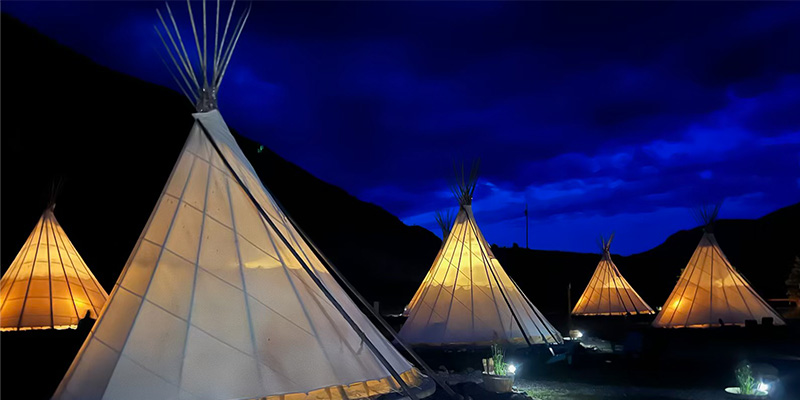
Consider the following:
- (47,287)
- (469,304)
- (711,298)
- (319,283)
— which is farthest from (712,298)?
(47,287)

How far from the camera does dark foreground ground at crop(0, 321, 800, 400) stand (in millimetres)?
8133

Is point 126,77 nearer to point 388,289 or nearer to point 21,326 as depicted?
point 388,289

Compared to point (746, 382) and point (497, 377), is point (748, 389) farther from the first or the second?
point (497, 377)

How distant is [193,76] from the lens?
632cm

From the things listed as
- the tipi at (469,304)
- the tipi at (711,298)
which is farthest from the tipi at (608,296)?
the tipi at (469,304)

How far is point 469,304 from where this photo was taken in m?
11.7

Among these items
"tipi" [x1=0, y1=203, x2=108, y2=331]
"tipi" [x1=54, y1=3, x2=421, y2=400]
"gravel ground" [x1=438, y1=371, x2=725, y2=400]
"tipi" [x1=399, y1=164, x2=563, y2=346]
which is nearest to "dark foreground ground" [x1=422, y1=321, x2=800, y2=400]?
"gravel ground" [x1=438, y1=371, x2=725, y2=400]

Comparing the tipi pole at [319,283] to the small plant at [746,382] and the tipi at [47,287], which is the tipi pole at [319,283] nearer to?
the small plant at [746,382]

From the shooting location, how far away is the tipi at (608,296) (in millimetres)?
21969

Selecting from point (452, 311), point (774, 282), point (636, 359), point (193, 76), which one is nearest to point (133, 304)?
point (193, 76)

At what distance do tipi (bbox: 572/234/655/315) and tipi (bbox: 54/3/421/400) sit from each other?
17.4 m

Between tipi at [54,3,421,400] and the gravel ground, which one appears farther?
the gravel ground

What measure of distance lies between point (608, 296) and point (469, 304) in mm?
12088

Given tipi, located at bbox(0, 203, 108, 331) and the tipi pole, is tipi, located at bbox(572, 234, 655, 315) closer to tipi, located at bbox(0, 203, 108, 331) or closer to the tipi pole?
tipi, located at bbox(0, 203, 108, 331)
